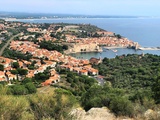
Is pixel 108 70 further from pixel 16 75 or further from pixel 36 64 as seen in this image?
pixel 16 75

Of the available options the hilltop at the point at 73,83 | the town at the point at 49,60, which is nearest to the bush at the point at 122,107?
the hilltop at the point at 73,83

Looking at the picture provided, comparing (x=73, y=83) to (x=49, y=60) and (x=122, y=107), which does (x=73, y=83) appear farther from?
(x=49, y=60)

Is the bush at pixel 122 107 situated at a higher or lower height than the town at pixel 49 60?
higher

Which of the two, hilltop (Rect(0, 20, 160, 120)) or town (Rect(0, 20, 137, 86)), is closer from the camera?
hilltop (Rect(0, 20, 160, 120))

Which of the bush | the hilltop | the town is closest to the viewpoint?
the hilltop

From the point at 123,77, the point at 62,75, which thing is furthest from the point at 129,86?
the point at 62,75

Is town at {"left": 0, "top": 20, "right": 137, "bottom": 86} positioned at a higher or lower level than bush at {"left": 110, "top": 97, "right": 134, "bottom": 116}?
lower

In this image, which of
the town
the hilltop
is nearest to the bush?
the hilltop

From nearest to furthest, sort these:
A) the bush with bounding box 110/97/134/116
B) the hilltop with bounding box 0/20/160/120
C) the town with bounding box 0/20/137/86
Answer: the hilltop with bounding box 0/20/160/120, the bush with bounding box 110/97/134/116, the town with bounding box 0/20/137/86

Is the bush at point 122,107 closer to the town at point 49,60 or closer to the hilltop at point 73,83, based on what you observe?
the hilltop at point 73,83

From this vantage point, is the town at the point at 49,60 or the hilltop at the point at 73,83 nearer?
the hilltop at the point at 73,83

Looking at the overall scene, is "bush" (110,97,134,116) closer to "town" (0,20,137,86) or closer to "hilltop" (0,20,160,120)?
→ "hilltop" (0,20,160,120)
